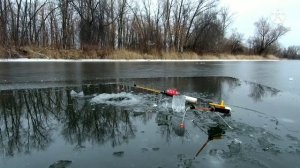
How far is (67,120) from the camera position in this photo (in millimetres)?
5961

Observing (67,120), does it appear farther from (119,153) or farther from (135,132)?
(119,153)

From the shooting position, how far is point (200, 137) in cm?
508

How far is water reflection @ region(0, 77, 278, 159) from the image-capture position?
4863mm

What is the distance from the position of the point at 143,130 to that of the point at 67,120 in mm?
1634

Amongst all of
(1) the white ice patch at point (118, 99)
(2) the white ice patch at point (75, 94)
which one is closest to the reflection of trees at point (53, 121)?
(2) the white ice patch at point (75, 94)

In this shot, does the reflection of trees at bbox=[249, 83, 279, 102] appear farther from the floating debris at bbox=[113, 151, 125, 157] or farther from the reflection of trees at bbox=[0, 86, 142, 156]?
the floating debris at bbox=[113, 151, 125, 157]

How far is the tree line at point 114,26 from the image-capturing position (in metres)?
34.1

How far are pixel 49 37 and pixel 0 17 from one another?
57.2 feet

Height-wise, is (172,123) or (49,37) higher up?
(49,37)

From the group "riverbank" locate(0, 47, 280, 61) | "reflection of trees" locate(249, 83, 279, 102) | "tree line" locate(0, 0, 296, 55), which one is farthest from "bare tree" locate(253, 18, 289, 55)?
"reflection of trees" locate(249, 83, 279, 102)

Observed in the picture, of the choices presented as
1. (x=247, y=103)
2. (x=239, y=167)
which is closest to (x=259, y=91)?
(x=247, y=103)

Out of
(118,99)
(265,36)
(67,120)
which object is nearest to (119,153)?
(67,120)

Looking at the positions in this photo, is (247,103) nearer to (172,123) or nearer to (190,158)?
(172,123)

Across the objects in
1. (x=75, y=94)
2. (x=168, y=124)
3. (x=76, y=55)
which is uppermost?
(x=76, y=55)
